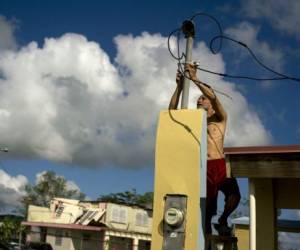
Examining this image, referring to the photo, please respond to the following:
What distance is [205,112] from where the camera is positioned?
6227 millimetres

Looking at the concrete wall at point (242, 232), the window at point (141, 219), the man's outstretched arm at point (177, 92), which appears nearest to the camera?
the man's outstretched arm at point (177, 92)

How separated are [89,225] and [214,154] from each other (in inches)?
1161

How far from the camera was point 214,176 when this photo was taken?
255 inches

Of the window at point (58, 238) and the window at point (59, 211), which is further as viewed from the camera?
the window at point (59, 211)

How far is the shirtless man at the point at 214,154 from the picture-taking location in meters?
6.48

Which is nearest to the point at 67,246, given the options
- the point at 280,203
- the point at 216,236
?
the point at 280,203

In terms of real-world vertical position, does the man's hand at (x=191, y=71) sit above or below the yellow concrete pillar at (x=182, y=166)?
above

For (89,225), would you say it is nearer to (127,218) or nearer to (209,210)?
(127,218)

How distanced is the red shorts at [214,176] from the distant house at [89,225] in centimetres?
2817

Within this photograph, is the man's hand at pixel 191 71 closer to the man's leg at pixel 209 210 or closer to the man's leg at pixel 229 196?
the man's leg at pixel 229 196

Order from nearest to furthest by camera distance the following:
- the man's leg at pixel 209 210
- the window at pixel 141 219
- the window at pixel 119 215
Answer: the man's leg at pixel 209 210
the window at pixel 119 215
the window at pixel 141 219

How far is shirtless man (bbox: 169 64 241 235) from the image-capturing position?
6.48 meters

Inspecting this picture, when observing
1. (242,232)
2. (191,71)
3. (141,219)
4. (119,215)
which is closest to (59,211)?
(119,215)

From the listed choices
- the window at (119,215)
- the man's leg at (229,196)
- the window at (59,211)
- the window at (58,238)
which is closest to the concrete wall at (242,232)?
the man's leg at (229,196)
